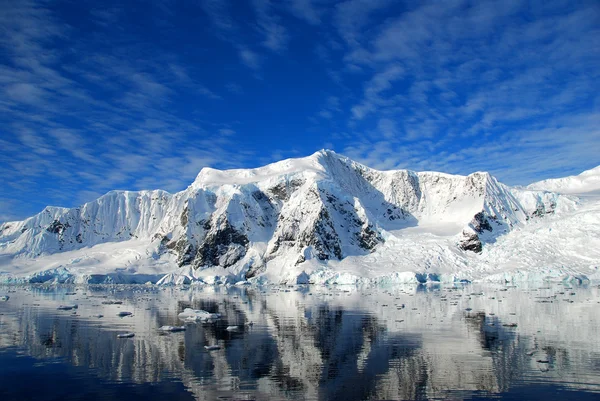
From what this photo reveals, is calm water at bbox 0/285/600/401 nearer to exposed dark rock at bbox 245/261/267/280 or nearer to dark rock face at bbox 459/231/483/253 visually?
dark rock face at bbox 459/231/483/253

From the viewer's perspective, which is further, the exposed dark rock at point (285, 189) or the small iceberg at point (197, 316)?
the exposed dark rock at point (285, 189)

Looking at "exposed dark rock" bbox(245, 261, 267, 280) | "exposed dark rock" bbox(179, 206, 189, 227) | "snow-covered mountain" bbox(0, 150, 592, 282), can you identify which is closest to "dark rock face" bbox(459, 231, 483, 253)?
"snow-covered mountain" bbox(0, 150, 592, 282)

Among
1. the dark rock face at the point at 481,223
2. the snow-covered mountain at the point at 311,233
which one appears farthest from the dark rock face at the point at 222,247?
the dark rock face at the point at 481,223

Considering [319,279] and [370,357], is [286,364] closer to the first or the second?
[370,357]

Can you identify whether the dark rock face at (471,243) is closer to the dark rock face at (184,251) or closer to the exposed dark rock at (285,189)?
the exposed dark rock at (285,189)

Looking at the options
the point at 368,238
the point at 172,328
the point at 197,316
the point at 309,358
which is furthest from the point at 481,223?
the point at 309,358
